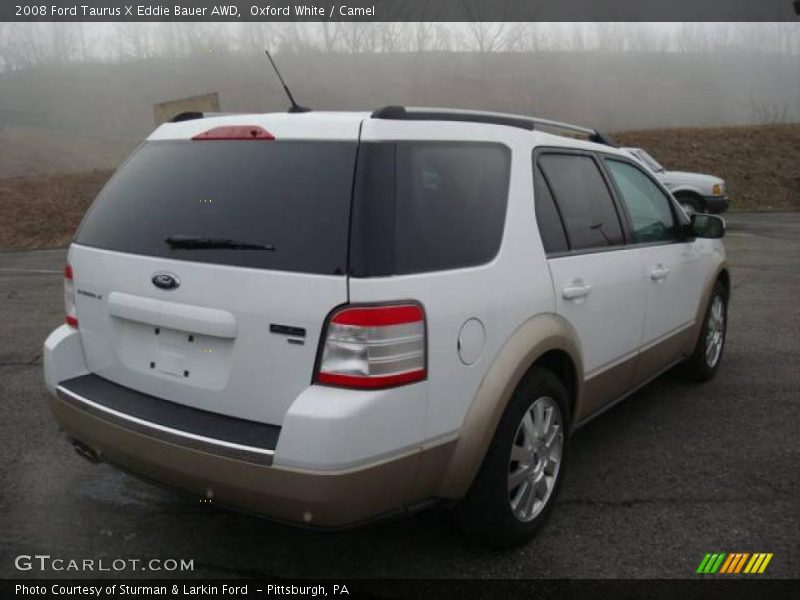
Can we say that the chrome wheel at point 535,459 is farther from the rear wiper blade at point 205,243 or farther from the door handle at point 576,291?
the rear wiper blade at point 205,243

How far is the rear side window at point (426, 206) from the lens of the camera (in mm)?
2221

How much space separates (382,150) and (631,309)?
1.82 m

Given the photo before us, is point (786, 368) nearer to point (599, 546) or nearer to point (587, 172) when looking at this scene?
point (587, 172)

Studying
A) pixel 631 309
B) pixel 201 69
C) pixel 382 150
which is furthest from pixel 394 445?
pixel 201 69

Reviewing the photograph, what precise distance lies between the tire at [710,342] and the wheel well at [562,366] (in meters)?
1.89

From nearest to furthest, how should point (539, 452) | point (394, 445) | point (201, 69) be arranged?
1. point (394, 445)
2. point (539, 452)
3. point (201, 69)

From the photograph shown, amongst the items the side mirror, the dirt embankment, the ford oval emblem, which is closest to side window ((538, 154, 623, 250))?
the side mirror

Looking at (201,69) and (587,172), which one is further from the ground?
(201,69)

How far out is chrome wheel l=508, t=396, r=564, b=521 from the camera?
8.96ft

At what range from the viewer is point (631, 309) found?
11.5ft

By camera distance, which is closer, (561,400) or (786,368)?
(561,400)

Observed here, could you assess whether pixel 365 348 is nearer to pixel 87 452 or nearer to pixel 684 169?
pixel 87 452

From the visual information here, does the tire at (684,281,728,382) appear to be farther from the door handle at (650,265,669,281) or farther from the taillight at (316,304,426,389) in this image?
the taillight at (316,304,426,389)

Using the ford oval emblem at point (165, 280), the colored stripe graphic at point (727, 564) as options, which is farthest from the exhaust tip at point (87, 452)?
the colored stripe graphic at point (727, 564)
